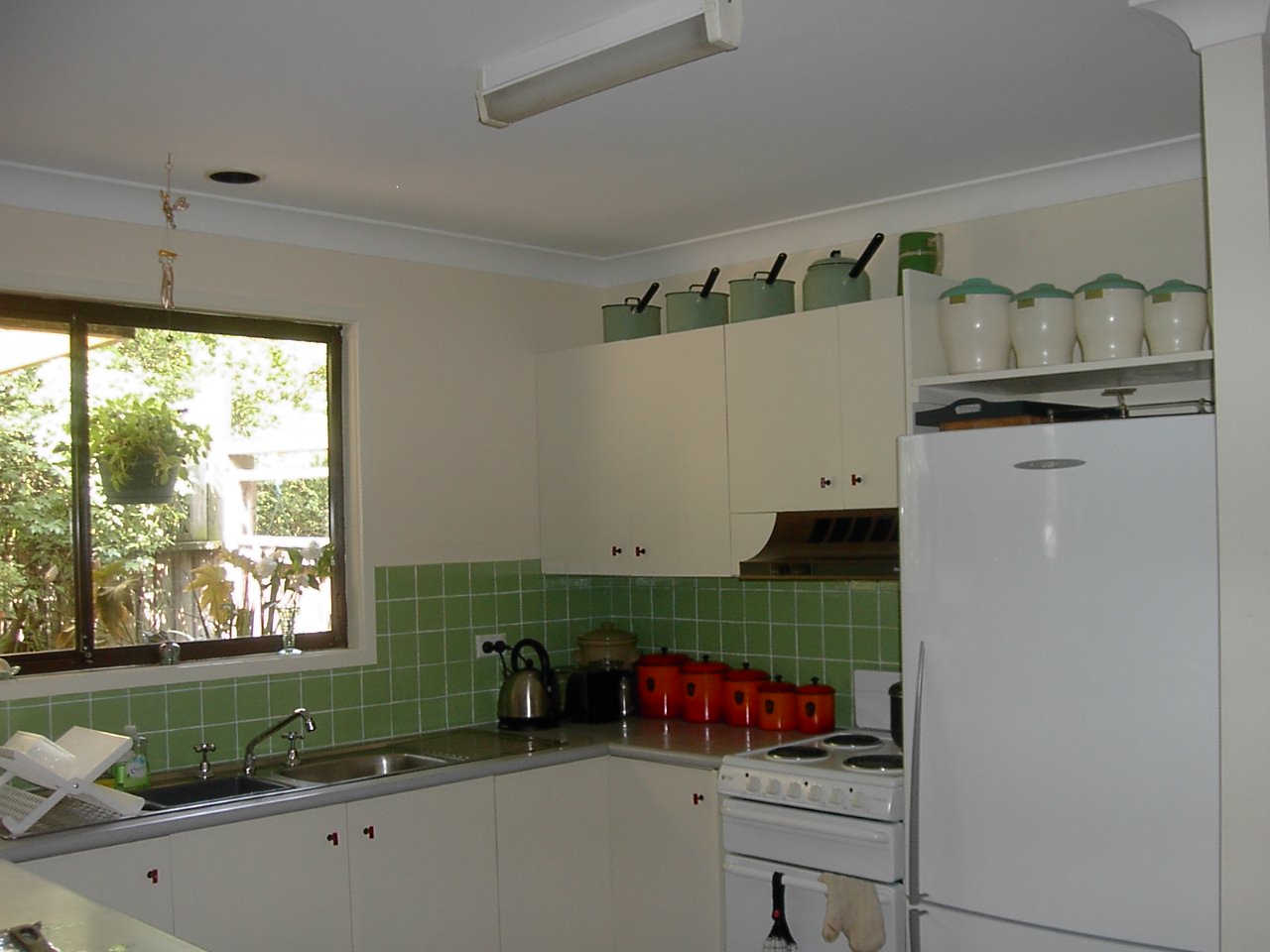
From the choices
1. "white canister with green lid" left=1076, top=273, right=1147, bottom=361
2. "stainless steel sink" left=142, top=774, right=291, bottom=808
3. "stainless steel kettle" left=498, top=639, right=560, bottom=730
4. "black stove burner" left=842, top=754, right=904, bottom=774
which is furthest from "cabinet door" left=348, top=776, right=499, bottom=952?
"white canister with green lid" left=1076, top=273, right=1147, bottom=361

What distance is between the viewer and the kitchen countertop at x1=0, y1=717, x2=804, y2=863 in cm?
302

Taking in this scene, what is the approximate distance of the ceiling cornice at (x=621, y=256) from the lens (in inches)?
139

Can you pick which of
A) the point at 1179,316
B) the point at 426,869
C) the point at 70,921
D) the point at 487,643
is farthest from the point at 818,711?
the point at 70,921

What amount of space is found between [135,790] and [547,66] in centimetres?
226

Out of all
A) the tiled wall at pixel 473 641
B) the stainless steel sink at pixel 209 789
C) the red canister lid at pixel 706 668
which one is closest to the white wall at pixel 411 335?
the tiled wall at pixel 473 641

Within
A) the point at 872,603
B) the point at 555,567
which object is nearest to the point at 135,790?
the point at 555,567

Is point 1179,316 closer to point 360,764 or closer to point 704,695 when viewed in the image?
point 704,695

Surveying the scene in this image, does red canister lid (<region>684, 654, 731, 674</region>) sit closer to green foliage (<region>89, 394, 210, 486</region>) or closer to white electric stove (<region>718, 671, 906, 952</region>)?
white electric stove (<region>718, 671, 906, 952</region>)

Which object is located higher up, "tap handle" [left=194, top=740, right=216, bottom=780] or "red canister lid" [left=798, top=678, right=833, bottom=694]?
"red canister lid" [left=798, top=678, right=833, bottom=694]

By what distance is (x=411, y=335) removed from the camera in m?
4.34

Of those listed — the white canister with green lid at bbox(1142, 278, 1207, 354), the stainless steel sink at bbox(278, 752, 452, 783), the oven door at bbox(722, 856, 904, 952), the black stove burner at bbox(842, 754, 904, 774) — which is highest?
the white canister with green lid at bbox(1142, 278, 1207, 354)

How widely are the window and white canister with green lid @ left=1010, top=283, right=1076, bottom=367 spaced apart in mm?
2217

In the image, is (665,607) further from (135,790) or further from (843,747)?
(135,790)

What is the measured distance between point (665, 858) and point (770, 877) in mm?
447
